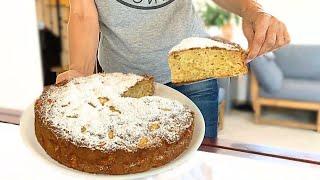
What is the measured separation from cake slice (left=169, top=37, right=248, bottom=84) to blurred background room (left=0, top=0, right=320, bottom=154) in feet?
3.42

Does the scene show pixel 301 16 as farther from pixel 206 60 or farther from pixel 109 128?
pixel 109 128

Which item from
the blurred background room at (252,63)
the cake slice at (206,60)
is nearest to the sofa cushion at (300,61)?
the blurred background room at (252,63)

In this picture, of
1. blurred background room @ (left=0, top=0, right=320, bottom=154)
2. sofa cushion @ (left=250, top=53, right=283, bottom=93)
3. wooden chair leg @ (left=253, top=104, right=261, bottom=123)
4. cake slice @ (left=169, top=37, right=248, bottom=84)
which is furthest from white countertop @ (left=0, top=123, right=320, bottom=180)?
wooden chair leg @ (left=253, top=104, right=261, bottom=123)

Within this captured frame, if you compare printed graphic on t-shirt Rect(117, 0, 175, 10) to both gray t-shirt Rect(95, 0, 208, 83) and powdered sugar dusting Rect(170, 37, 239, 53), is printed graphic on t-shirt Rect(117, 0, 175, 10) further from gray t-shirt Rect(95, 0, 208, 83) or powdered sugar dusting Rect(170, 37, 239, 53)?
powdered sugar dusting Rect(170, 37, 239, 53)

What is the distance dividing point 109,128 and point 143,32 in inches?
12.7

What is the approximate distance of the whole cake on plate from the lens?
0.46 m

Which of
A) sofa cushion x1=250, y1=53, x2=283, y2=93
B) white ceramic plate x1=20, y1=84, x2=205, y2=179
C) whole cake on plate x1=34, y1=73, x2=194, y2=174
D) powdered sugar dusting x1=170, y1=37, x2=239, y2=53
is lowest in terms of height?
sofa cushion x1=250, y1=53, x2=283, y2=93

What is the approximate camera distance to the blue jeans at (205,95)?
77 cm

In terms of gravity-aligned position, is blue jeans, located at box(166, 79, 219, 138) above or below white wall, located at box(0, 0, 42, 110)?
above

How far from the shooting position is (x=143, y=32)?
0.77m

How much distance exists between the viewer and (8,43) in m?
1.78

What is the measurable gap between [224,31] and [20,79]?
1268 millimetres

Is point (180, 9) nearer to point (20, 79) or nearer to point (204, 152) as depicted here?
point (204, 152)

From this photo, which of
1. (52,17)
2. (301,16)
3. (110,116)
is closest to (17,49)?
(52,17)
